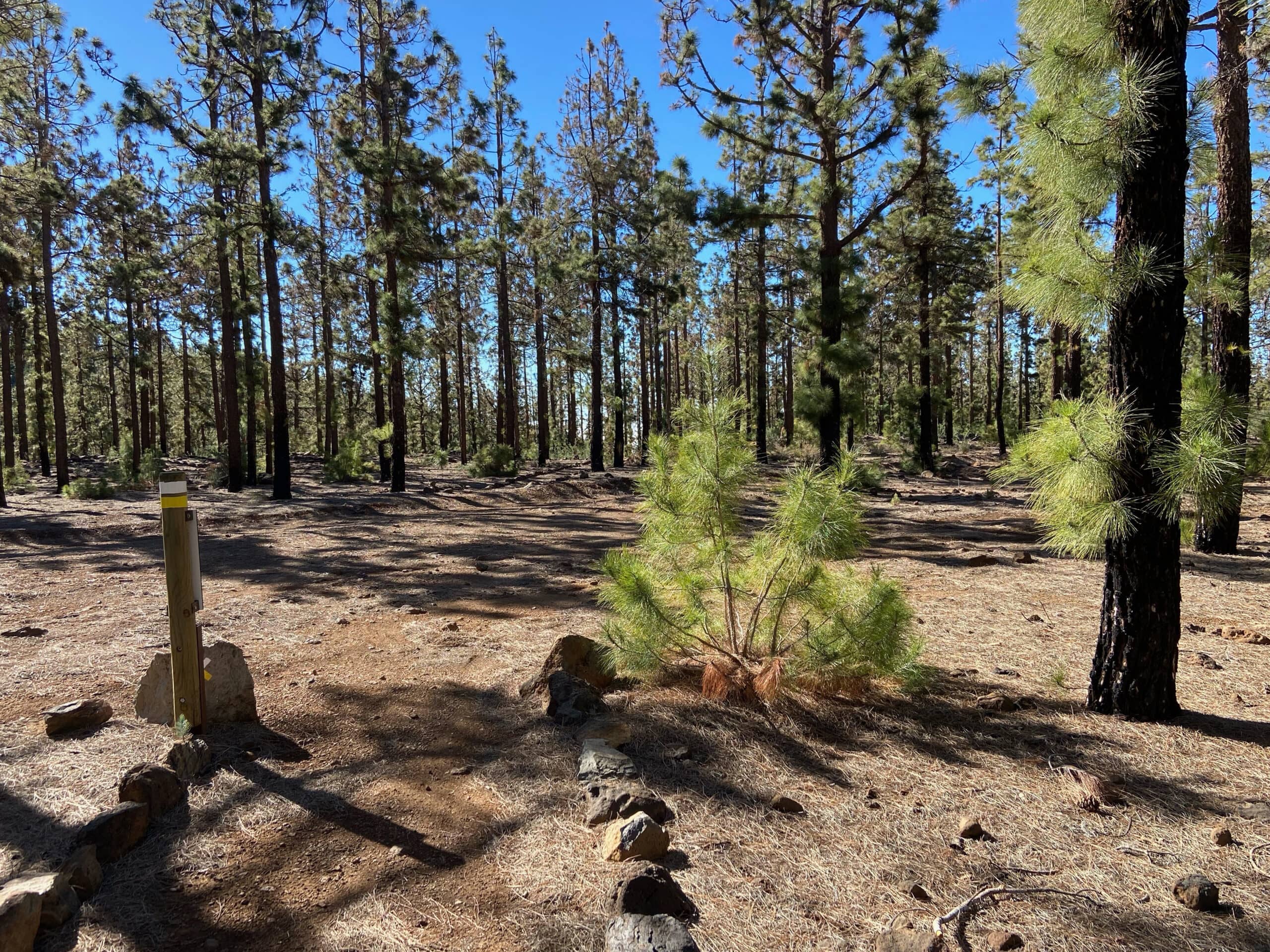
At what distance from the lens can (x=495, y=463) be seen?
20.0 meters

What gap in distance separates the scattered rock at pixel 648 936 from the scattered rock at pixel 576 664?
6.80 ft

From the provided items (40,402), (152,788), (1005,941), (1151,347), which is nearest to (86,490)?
(40,402)

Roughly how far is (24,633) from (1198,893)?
24.5 feet

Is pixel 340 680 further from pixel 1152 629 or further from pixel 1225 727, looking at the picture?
pixel 1225 727

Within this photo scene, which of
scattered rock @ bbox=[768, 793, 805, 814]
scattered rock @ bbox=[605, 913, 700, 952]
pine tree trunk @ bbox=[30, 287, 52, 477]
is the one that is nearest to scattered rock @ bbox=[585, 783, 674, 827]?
scattered rock @ bbox=[768, 793, 805, 814]

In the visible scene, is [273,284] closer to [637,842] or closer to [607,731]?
[607,731]

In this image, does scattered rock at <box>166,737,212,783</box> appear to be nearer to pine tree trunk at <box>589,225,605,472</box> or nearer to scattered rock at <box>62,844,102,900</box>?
scattered rock at <box>62,844,102,900</box>

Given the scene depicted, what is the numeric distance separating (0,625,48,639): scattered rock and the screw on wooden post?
3.07 meters

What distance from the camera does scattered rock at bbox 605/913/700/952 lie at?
6.59 feet

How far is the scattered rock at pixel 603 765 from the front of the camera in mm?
3053

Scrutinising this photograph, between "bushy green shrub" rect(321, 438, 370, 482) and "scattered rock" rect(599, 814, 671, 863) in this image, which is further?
"bushy green shrub" rect(321, 438, 370, 482)

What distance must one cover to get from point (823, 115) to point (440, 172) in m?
8.22

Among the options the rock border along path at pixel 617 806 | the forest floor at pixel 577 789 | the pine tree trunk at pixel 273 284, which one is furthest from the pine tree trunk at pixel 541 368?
the rock border along path at pixel 617 806

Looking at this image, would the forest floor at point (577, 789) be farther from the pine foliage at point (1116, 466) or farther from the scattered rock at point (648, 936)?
the pine foliage at point (1116, 466)
